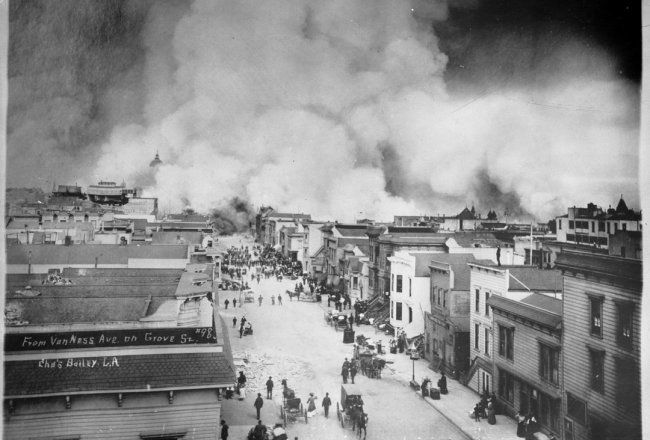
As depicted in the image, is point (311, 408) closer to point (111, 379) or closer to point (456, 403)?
point (456, 403)

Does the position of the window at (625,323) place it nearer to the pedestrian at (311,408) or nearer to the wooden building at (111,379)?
the pedestrian at (311,408)

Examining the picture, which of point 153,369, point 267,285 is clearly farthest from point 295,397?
point 267,285

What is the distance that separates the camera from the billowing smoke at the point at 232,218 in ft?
214

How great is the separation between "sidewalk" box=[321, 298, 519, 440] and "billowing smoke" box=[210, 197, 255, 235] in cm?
4700

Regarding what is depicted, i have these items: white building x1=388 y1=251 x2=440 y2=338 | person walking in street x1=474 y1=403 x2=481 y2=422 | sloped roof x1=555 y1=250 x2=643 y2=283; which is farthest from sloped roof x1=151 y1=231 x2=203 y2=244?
sloped roof x1=555 y1=250 x2=643 y2=283

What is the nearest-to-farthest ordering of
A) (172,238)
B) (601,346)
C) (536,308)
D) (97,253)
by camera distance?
(601,346), (536,308), (97,253), (172,238)

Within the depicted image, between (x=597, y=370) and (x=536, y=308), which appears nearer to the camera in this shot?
(x=597, y=370)

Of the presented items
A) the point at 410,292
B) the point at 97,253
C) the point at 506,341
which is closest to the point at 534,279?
the point at 506,341

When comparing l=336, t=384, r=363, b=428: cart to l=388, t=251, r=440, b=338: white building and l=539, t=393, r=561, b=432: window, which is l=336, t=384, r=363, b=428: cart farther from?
l=388, t=251, r=440, b=338: white building

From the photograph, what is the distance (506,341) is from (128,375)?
11.4 m

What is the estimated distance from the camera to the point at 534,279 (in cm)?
1695

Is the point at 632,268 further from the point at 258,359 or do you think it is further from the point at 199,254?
the point at 199,254

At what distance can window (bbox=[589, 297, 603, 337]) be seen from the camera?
11053mm

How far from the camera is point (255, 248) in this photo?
224ft
